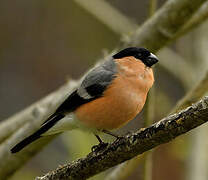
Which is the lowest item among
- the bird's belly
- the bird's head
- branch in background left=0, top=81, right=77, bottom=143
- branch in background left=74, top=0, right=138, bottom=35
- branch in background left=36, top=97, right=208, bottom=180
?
branch in background left=36, top=97, right=208, bottom=180

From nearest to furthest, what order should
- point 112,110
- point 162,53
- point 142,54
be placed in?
point 112,110, point 142,54, point 162,53

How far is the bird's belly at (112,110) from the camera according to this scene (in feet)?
11.8

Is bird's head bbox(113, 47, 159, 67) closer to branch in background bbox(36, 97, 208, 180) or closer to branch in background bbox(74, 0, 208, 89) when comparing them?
branch in background bbox(36, 97, 208, 180)

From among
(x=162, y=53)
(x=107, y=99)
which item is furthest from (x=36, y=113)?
(x=162, y=53)

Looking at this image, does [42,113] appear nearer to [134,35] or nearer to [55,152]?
[134,35]

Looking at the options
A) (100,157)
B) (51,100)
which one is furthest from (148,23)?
(100,157)

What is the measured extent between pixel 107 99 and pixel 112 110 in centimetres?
10

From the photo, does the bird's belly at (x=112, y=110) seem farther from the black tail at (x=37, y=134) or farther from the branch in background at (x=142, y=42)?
the branch in background at (x=142, y=42)

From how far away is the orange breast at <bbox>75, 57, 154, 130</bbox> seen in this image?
3.60 m

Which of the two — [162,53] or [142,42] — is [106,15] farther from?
[142,42]

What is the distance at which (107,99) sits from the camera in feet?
12.0

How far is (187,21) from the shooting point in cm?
407

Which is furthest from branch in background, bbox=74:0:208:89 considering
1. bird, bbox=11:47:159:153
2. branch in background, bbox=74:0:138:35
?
bird, bbox=11:47:159:153

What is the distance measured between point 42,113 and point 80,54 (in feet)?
11.6
